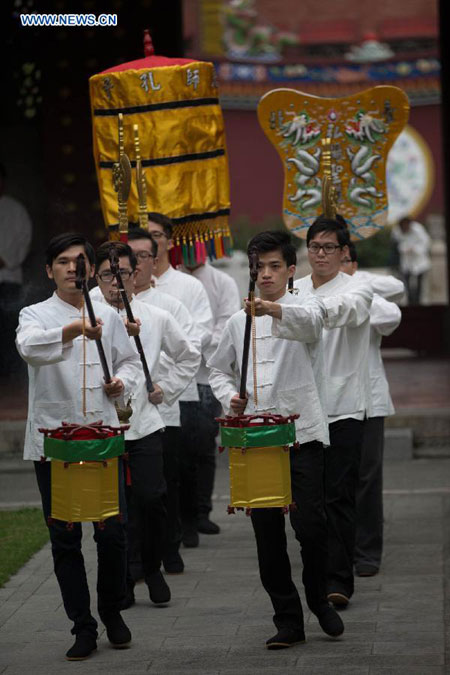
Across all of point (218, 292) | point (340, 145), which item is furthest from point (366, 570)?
point (340, 145)

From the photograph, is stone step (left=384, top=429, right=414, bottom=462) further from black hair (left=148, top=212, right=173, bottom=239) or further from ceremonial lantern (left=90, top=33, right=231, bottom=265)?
black hair (left=148, top=212, right=173, bottom=239)

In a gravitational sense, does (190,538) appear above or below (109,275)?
below

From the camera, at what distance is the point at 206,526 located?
8133 mm

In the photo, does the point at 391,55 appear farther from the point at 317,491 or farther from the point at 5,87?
the point at 317,491

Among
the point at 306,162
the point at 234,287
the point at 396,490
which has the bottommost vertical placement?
the point at 396,490

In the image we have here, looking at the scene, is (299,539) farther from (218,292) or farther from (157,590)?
(218,292)

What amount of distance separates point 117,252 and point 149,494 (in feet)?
3.61

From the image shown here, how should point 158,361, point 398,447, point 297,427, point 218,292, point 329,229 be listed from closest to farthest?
point 297,427 < point 329,229 < point 158,361 < point 218,292 < point 398,447

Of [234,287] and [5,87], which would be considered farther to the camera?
[5,87]

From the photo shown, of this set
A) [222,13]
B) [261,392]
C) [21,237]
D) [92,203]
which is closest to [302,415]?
[261,392]

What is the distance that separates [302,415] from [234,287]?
10.2ft

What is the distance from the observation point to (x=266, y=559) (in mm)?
5621

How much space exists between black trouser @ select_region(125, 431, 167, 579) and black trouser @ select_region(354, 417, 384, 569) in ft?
3.57

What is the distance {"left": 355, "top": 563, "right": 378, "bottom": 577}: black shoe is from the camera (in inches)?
274
